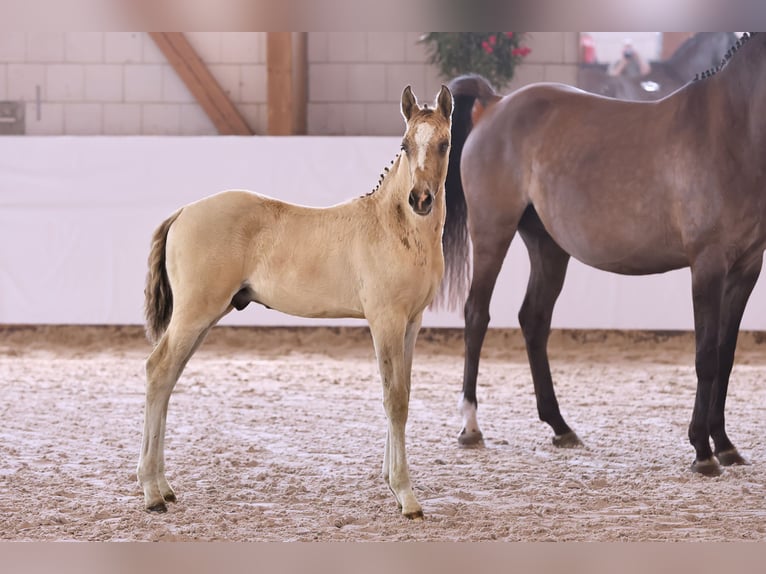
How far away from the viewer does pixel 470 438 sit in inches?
167

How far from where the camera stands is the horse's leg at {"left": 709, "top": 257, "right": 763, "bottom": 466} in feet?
12.8

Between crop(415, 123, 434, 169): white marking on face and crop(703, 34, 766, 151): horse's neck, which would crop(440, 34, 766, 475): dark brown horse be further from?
crop(415, 123, 434, 169): white marking on face

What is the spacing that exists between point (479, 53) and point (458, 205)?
4688 mm

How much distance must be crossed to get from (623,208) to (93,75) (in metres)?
7.29

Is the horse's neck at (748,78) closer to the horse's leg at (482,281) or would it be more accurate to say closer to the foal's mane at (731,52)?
the foal's mane at (731,52)

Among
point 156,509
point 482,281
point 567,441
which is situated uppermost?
point 482,281

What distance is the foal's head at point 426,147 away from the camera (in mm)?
2693

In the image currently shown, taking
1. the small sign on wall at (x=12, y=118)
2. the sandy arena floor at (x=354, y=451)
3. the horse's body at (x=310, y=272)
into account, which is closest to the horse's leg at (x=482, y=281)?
the sandy arena floor at (x=354, y=451)

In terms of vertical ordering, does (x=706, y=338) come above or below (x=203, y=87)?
below

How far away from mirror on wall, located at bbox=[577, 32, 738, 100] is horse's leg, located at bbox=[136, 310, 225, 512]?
278 inches

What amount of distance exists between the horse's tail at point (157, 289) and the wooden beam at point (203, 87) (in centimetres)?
631

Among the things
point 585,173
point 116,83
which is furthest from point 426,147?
point 116,83

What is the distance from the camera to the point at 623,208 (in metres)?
3.96

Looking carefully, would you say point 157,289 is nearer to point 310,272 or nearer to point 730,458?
point 310,272
